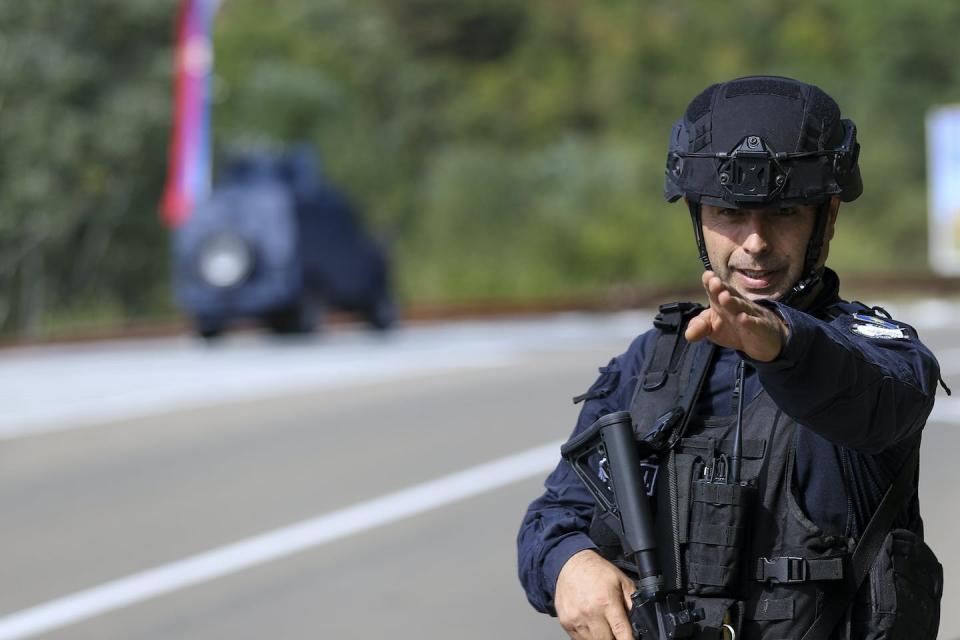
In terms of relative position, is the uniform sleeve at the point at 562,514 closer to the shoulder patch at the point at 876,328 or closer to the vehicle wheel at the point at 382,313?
the shoulder patch at the point at 876,328

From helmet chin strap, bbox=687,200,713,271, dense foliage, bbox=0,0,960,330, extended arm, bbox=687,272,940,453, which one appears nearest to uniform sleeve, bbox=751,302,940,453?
extended arm, bbox=687,272,940,453

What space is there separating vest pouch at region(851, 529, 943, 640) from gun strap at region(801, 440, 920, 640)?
0.04ft

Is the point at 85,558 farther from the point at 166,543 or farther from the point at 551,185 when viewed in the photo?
the point at 551,185

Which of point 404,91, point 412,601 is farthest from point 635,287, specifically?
point 404,91

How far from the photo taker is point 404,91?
6969 cm

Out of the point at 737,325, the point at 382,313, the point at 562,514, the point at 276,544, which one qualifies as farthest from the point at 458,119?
the point at 737,325

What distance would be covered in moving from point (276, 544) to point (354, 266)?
13749 millimetres

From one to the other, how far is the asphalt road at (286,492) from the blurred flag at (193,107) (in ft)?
29.0

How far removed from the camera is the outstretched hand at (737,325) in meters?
2.13

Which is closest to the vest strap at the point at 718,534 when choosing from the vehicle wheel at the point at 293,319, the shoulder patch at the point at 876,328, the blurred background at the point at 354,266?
the shoulder patch at the point at 876,328

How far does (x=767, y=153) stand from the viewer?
8.57 feet

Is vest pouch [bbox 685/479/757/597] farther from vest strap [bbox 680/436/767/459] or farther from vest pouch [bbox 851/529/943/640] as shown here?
vest pouch [bbox 851/529/943/640]

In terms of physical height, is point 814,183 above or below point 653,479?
above

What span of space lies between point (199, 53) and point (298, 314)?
8201 millimetres
